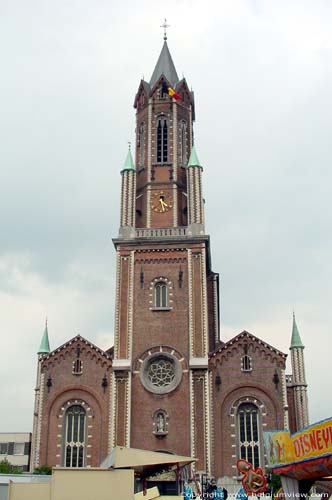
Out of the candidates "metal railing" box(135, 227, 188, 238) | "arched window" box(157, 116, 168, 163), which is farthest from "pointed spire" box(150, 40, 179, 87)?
"metal railing" box(135, 227, 188, 238)

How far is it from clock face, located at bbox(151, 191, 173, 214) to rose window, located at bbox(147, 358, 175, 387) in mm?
13833

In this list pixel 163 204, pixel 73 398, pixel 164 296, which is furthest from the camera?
pixel 163 204

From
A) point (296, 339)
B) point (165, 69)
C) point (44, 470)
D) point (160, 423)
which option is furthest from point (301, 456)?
point (165, 69)

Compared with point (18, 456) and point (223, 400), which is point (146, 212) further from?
point (18, 456)

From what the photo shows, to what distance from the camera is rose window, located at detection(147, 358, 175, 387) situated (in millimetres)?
58309

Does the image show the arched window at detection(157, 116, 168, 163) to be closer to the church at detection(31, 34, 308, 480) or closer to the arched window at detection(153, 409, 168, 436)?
the church at detection(31, 34, 308, 480)

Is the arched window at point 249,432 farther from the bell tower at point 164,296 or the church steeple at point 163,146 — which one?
the church steeple at point 163,146

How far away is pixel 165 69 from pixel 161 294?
82.8 feet

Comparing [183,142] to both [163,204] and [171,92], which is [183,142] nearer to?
[171,92]

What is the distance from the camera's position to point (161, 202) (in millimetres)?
64562

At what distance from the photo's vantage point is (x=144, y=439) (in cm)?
5644

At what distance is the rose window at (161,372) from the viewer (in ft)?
191

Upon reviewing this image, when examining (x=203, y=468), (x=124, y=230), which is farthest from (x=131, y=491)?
(x=124, y=230)

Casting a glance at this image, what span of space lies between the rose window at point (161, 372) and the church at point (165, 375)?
0.27 ft
